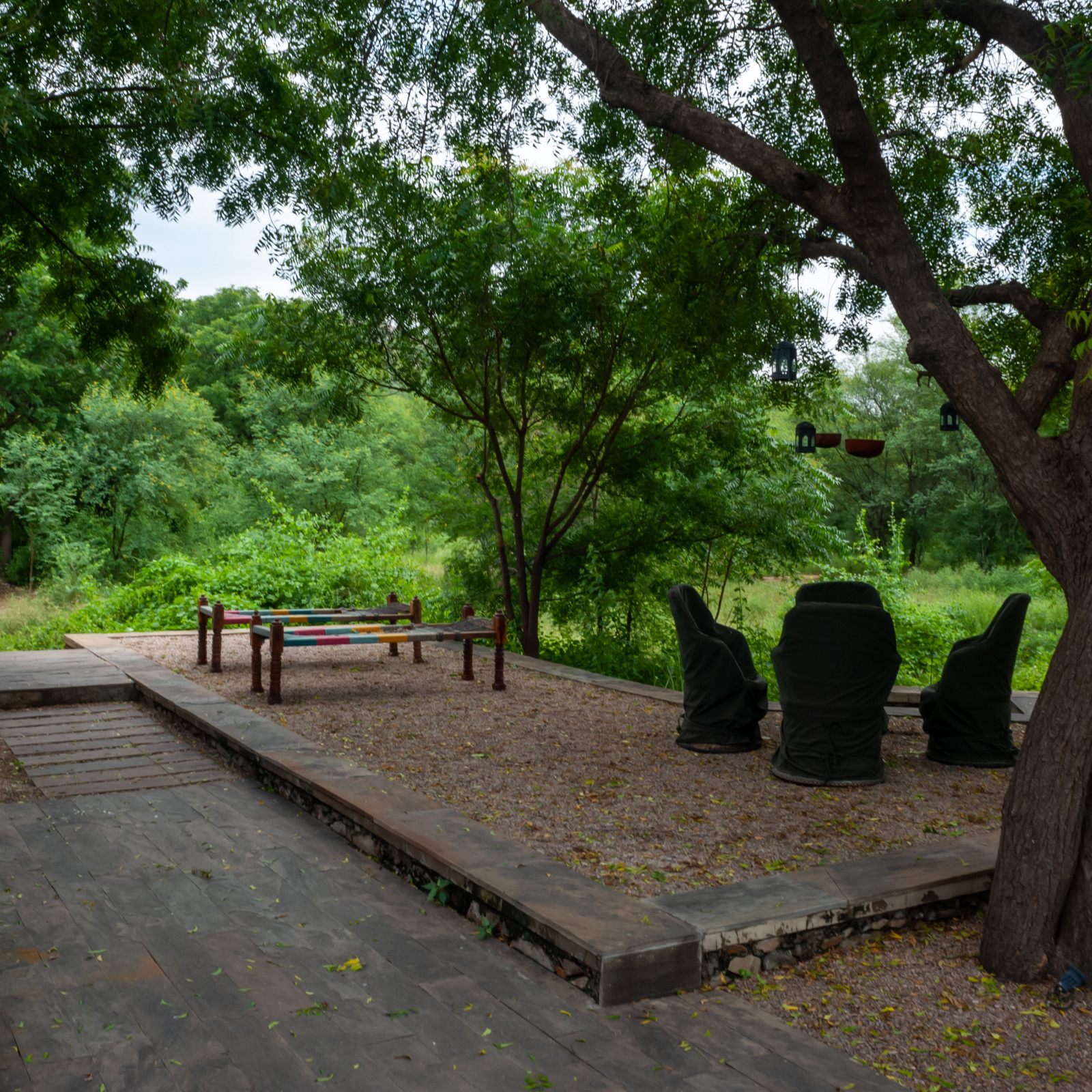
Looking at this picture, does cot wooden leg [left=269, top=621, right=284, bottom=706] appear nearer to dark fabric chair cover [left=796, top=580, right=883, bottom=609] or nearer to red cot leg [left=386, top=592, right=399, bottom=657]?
red cot leg [left=386, top=592, right=399, bottom=657]

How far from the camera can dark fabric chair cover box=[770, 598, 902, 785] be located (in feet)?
17.2

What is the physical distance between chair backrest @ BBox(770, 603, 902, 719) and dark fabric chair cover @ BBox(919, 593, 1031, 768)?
2.77 feet

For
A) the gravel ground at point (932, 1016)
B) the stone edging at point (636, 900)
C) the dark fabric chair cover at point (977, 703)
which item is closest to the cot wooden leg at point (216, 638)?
the stone edging at point (636, 900)

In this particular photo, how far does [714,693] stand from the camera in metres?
6.20

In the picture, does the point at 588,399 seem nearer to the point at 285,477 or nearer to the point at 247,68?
the point at 247,68

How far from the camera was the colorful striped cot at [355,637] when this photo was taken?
7.17 meters

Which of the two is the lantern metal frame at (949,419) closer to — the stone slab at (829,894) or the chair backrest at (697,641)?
the chair backrest at (697,641)

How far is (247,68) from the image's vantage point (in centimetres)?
724

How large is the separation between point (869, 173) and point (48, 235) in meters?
7.07

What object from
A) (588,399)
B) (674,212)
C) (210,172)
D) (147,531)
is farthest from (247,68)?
(147,531)

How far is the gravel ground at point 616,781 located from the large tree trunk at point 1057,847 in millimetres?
878

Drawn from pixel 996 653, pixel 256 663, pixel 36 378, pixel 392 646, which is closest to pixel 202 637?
pixel 256 663

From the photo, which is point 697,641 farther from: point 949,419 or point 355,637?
point 949,419

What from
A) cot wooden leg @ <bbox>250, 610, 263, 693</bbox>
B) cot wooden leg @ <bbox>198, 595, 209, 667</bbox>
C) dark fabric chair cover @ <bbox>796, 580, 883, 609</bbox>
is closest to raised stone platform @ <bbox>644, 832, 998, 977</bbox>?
dark fabric chair cover @ <bbox>796, 580, 883, 609</bbox>
